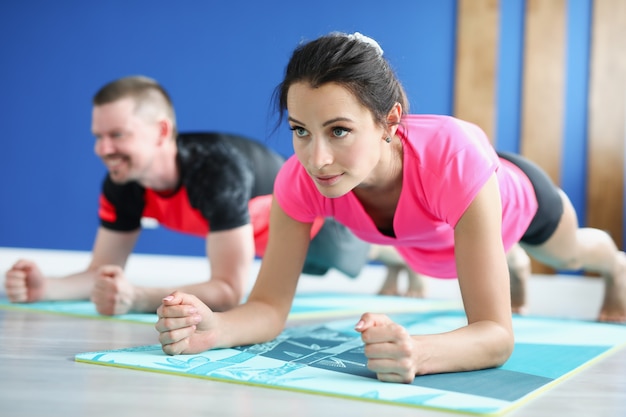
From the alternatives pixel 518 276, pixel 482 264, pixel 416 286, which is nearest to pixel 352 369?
pixel 482 264

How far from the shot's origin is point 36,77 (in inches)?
182

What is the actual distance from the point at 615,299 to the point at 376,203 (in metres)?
1.13

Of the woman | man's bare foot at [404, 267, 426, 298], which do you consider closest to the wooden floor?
the woman

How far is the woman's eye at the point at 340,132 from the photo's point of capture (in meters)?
1.29

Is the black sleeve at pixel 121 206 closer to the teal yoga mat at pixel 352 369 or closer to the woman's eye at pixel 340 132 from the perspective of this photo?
the teal yoga mat at pixel 352 369

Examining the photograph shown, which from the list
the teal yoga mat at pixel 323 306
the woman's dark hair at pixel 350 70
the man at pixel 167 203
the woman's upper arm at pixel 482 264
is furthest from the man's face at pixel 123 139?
the woman's upper arm at pixel 482 264

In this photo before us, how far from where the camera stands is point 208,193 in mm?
2178

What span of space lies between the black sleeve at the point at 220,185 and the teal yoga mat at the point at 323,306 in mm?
317

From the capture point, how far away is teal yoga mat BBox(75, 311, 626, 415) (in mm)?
1131

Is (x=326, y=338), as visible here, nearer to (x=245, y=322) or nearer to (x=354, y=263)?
(x=245, y=322)

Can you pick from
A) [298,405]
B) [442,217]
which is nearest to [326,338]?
[442,217]

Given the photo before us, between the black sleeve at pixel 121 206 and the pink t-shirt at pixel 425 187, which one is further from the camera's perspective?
the black sleeve at pixel 121 206

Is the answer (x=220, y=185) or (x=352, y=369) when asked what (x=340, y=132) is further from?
(x=220, y=185)

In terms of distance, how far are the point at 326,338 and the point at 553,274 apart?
2800mm
